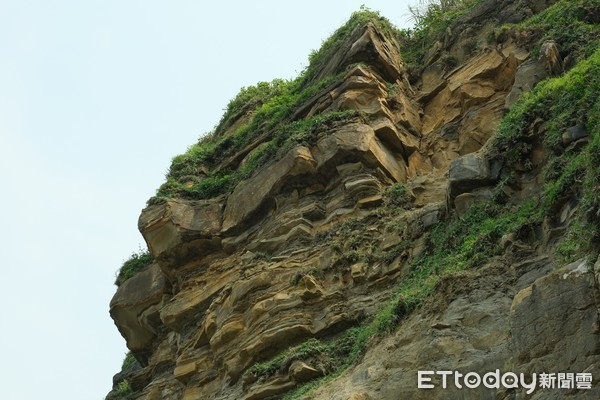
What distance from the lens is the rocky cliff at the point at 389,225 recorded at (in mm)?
12961

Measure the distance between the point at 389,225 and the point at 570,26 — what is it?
552 cm

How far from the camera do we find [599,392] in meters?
10.1

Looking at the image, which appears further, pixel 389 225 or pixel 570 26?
pixel 570 26

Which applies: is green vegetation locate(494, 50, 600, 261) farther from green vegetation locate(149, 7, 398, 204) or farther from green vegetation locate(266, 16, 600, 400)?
green vegetation locate(149, 7, 398, 204)

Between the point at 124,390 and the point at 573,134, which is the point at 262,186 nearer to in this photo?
the point at 124,390

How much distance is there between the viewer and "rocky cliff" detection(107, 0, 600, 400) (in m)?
13.0

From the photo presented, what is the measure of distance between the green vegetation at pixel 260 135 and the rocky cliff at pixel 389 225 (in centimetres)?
7

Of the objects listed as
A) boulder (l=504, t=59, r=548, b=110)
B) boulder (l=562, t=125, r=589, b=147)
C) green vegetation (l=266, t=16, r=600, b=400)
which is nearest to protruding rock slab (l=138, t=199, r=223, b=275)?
green vegetation (l=266, t=16, r=600, b=400)

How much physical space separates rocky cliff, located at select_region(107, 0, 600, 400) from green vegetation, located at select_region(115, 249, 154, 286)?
0.25 meters

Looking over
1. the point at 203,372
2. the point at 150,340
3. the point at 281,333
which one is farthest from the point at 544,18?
the point at 150,340

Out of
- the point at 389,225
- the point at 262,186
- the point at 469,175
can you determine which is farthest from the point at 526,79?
the point at 262,186

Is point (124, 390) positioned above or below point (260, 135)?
below

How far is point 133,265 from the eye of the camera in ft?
85.7

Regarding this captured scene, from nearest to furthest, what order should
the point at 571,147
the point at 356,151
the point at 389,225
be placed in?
the point at 571,147 < the point at 389,225 < the point at 356,151
